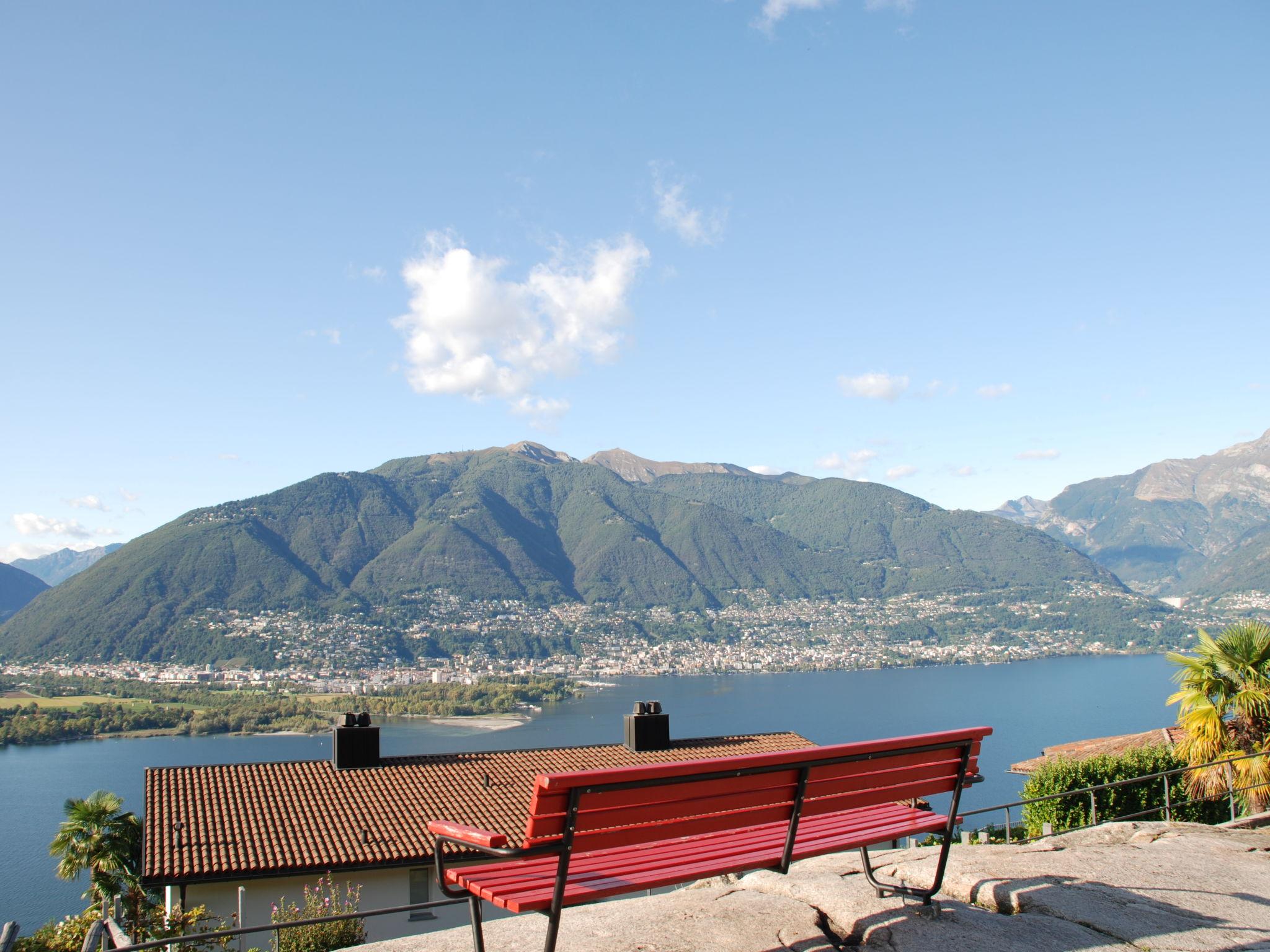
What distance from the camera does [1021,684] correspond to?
469 ft

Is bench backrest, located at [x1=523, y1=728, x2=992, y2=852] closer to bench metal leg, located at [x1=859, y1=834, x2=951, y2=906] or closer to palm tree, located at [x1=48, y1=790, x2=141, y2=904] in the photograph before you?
bench metal leg, located at [x1=859, y1=834, x2=951, y2=906]

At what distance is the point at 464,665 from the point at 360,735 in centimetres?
17575

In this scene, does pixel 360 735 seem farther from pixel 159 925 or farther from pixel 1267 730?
pixel 1267 730

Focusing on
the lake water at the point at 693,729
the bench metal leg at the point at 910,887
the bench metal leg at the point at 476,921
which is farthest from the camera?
the lake water at the point at 693,729

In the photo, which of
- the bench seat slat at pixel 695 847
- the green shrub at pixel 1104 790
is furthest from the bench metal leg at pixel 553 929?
the green shrub at pixel 1104 790

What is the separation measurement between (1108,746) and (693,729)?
6994cm

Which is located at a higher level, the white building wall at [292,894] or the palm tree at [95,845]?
the white building wall at [292,894]

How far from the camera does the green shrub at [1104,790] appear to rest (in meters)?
13.2

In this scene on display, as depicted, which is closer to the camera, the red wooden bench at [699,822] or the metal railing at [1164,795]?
the red wooden bench at [699,822]

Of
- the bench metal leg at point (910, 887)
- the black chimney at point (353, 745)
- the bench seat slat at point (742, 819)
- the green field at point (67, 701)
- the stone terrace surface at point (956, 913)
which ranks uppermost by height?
the bench seat slat at point (742, 819)

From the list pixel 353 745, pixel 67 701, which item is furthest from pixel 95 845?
pixel 67 701

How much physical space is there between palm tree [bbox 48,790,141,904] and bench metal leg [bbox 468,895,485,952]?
19765mm

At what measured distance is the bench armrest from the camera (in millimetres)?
3254

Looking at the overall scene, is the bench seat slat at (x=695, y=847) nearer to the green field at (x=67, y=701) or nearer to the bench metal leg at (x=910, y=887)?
the bench metal leg at (x=910, y=887)
